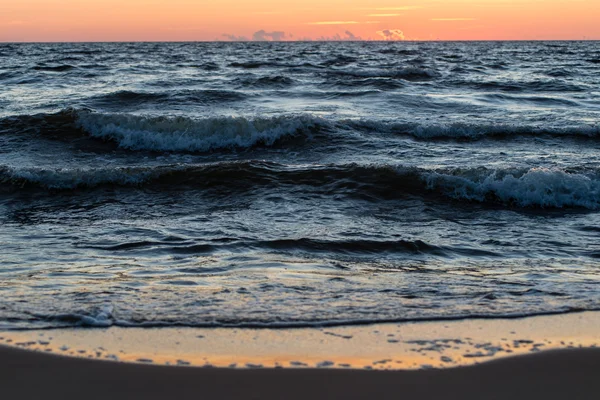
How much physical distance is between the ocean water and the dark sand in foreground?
0.64 metres

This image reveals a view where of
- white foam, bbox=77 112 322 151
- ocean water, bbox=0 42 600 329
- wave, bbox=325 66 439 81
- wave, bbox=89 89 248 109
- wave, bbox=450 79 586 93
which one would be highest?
wave, bbox=325 66 439 81

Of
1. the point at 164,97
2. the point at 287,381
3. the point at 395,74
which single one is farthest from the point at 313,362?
the point at 395,74

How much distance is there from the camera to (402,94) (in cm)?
1852

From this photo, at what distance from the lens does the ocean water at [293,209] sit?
14.1 feet

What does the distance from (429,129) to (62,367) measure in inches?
413

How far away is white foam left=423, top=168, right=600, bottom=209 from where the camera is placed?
26.2ft

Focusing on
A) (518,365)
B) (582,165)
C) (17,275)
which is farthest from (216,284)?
(582,165)

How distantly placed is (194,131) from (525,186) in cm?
648

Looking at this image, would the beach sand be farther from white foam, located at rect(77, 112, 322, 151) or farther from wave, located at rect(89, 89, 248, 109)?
wave, located at rect(89, 89, 248, 109)

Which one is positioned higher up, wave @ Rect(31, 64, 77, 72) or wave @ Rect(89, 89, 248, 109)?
wave @ Rect(31, 64, 77, 72)

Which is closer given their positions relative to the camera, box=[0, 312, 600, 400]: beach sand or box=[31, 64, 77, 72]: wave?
box=[0, 312, 600, 400]: beach sand

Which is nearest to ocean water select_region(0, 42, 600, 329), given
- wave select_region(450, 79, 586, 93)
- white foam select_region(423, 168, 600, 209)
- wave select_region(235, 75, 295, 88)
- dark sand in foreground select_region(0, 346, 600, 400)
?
white foam select_region(423, 168, 600, 209)

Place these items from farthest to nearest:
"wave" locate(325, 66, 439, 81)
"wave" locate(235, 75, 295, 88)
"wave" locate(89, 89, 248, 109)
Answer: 1. "wave" locate(325, 66, 439, 81)
2. "wave" locate(235, 75, 295, 88)
3. "wave" locate(89, 89, 248, 109)

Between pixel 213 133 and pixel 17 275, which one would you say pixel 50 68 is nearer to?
pixel 213 133
